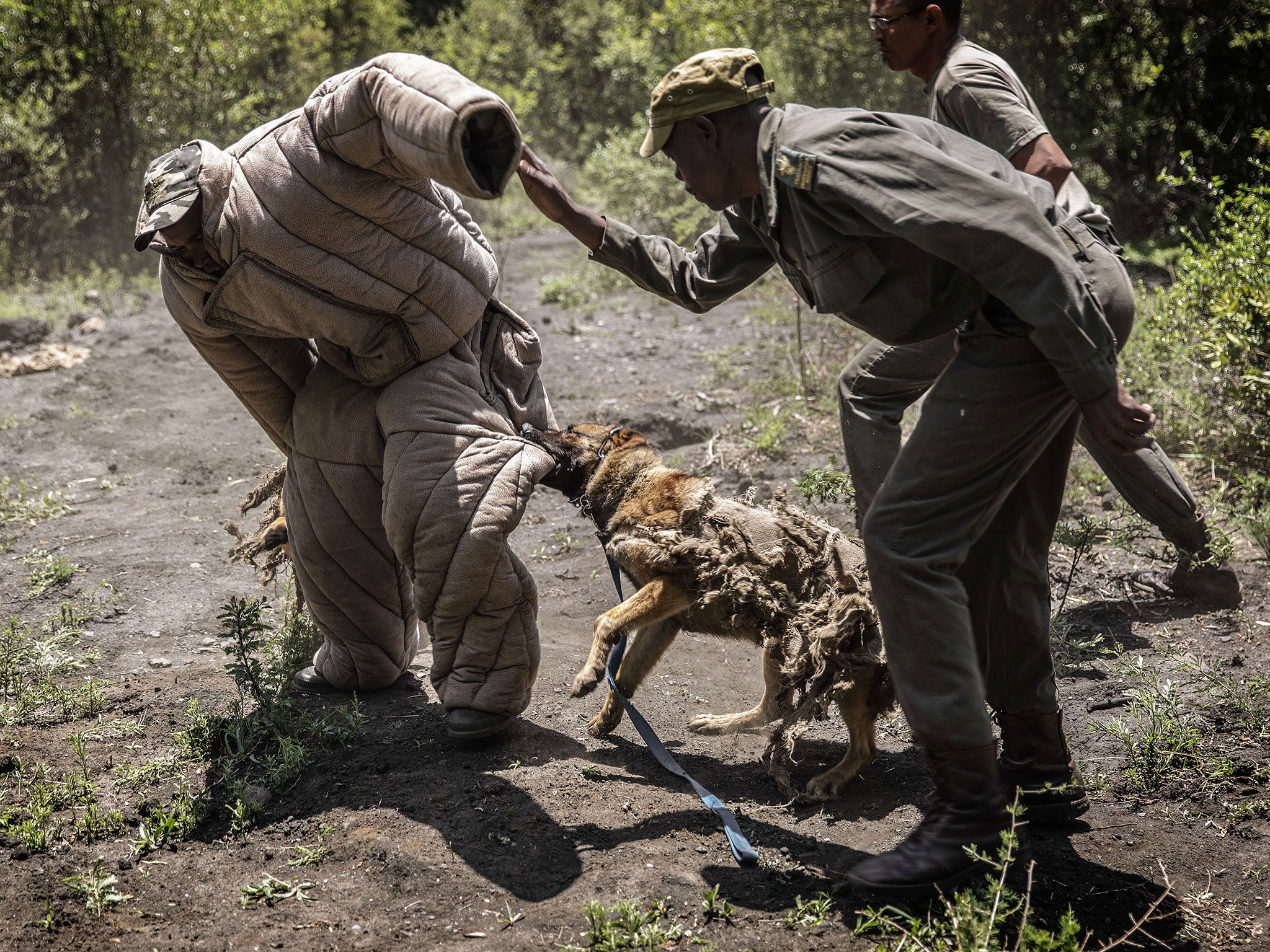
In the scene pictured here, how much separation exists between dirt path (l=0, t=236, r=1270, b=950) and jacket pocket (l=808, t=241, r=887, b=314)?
1.63 metres

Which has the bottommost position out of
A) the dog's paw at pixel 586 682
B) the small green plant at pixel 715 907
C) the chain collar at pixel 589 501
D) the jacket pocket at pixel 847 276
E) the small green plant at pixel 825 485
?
the small green plant at pixel 715 907

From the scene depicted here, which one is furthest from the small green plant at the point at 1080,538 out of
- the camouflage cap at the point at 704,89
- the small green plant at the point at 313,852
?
the small green plant at the point at 313,852

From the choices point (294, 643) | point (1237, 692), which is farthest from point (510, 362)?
point (1237, 692)

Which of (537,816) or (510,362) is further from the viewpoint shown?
(510,362)

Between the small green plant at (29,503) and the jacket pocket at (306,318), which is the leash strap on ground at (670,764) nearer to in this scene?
the jacket pocket at (306,318)

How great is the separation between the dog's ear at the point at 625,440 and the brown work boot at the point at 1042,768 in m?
1.88

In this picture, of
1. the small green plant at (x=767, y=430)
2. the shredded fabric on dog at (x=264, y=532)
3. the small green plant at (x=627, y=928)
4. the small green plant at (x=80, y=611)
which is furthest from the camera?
the small green plant at (x=767, y=430)

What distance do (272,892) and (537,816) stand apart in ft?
2.70

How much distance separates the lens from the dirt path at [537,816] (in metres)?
2.83

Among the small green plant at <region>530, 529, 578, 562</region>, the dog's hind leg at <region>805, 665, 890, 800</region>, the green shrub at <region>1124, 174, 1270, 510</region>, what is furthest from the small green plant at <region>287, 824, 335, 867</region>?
the green shrub at <region>1124, 174, 1270, 510</region>

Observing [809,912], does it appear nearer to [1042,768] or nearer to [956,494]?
[1042,768]

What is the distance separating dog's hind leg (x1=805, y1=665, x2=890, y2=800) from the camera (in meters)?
3.66

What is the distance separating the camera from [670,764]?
12.1 ft

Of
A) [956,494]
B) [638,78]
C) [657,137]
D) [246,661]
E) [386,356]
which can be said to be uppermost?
[638,78]
